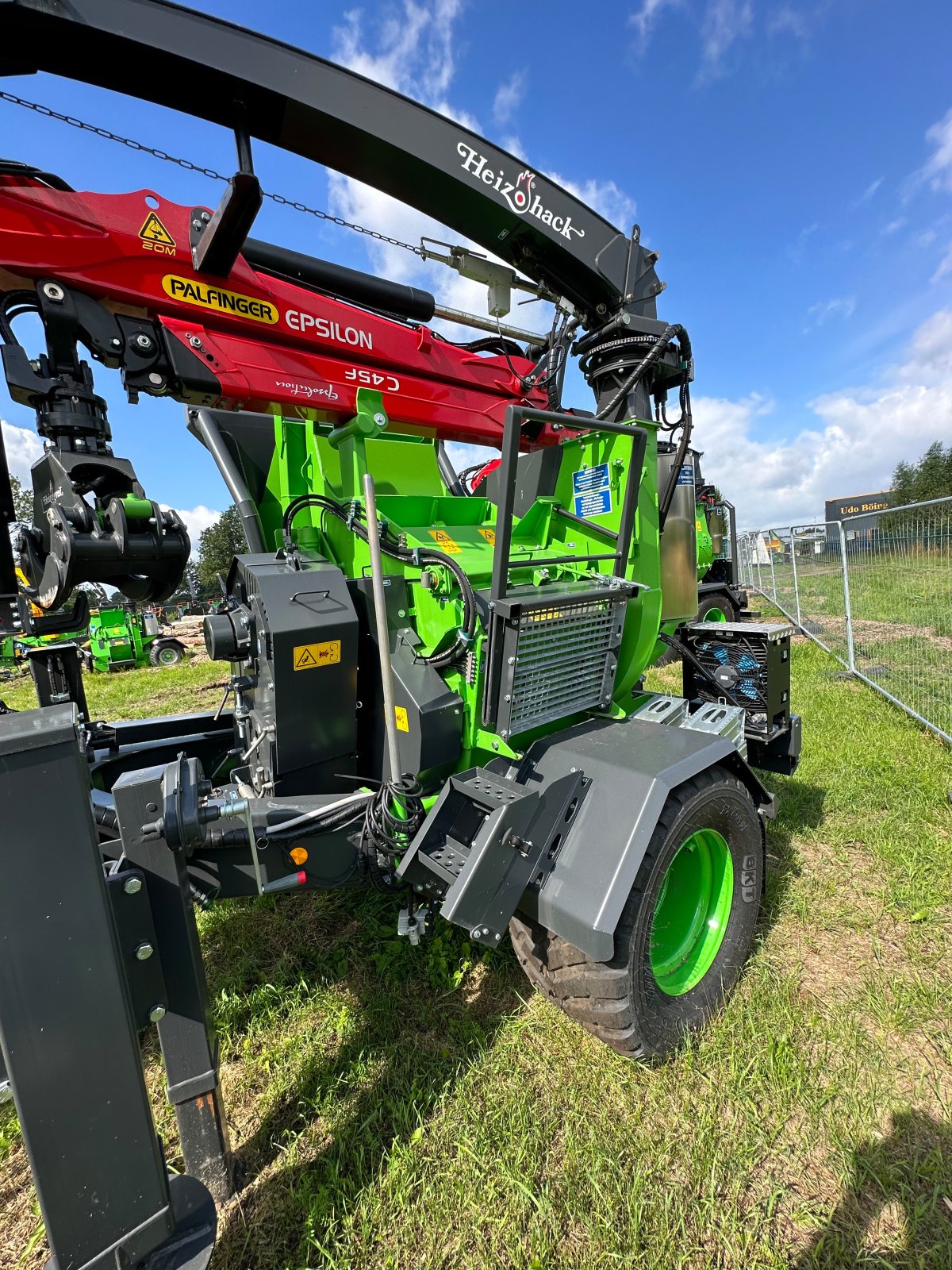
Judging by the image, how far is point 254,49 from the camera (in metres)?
2.53

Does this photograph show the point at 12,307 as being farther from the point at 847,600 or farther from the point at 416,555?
the point at 847,600

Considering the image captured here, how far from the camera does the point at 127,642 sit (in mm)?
12930

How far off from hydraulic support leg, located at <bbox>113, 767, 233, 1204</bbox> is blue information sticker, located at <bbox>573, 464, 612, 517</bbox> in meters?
2.14

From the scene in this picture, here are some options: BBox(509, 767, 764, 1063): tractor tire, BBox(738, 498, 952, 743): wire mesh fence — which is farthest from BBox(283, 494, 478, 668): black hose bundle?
BBox(738, 498, 952, 743): wire mesh fence

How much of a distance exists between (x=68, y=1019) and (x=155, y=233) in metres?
2.82

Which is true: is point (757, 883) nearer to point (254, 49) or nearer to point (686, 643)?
point (686, 643)

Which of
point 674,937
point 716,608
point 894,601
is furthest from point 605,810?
point 716,608

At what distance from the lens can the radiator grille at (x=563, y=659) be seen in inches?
89.5

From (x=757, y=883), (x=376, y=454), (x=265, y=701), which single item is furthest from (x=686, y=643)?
(x=265, y=701)

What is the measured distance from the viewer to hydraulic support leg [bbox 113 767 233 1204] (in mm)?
1438

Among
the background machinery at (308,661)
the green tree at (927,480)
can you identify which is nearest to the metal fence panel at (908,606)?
the background machinery at (308,661)

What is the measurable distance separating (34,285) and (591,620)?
8.24ft

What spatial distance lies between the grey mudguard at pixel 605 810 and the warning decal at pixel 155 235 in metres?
2.61

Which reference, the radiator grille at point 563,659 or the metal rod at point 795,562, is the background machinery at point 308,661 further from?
the metal rod at point 795,562
